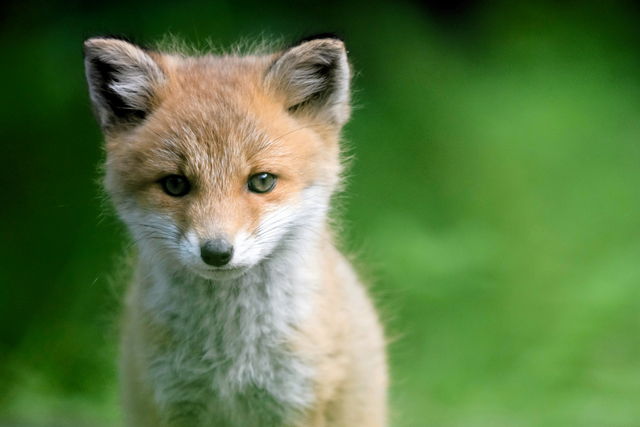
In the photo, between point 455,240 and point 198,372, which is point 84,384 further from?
point 455,240

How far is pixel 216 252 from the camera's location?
1.44 m

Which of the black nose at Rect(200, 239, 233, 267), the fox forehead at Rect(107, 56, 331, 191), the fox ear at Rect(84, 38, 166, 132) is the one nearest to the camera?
the black nose at Rect(200, 239, 233, 267)

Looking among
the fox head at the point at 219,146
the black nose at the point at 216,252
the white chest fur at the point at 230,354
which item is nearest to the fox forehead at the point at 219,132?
the fox head at the point at 219,146

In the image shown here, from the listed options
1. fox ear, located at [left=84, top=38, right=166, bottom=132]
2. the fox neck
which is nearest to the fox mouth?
the fox neck

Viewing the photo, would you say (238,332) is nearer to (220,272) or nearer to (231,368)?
(231,368)

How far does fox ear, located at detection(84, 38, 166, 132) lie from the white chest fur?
44 centimetres

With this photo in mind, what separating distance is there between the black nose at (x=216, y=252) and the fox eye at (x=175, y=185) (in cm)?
19

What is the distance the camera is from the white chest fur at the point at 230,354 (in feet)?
5.58

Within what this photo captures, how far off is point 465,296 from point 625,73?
1.35 meters

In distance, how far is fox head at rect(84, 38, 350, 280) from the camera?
1.53 m

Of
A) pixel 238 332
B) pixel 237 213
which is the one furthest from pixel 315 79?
pixel 238 332

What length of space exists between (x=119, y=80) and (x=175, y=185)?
1.15ft

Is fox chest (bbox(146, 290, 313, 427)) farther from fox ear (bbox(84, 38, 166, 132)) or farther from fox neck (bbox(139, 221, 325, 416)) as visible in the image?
fox ear (bbox(84, 38, 166, 132))

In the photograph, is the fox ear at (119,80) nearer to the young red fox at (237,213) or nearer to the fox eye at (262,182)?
the young red fox at (237,213)
